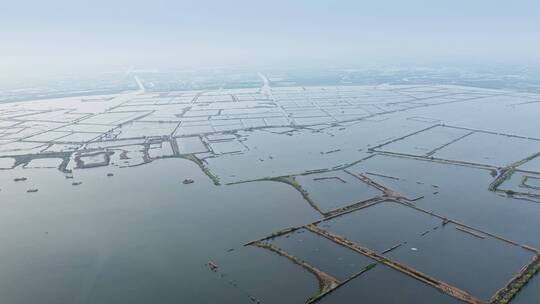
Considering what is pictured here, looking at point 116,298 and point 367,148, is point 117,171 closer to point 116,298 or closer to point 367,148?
point 116,298

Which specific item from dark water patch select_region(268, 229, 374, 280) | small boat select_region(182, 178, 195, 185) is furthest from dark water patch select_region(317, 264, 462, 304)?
small boat select_region(182, 178, 195, 185)

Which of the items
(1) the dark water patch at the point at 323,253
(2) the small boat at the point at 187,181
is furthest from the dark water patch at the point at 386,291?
(2) the small boat at the point at 187,181

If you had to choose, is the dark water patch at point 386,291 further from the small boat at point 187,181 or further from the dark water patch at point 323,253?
the small boat at point 187,181

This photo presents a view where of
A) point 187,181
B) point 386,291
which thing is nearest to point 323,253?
point 386,291

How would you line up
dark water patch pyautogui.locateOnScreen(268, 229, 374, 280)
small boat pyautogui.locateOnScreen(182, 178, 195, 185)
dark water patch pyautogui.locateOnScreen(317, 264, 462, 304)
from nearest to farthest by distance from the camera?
1. dark water patch pyautogui.locateOnScreen(317, 264, 462, 304)
2. dark water patch pyautogui.locateOnScreen(268, 229, 374, 280)
3. small boat pyautogui.locateOnScreen(182, 178, 195, 185)

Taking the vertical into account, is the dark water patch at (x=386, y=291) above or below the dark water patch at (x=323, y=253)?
below

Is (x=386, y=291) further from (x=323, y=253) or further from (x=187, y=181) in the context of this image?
(x=187, y=181)

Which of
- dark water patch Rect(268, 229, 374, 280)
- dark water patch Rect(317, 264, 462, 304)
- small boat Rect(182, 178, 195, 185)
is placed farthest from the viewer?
small boat Rect(182, 178, 195, 185)

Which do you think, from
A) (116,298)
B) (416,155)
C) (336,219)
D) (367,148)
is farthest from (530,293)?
(367,148)

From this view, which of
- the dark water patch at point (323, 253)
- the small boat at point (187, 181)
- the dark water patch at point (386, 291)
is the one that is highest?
the small boat at point (187, 181)

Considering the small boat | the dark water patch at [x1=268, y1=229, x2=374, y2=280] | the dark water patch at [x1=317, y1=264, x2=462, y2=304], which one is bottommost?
the dark water patch at [x1=317, y1=264, x2=462, y2=304]

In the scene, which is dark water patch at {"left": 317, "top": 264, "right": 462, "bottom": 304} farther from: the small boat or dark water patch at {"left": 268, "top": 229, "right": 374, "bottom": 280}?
the small boat
